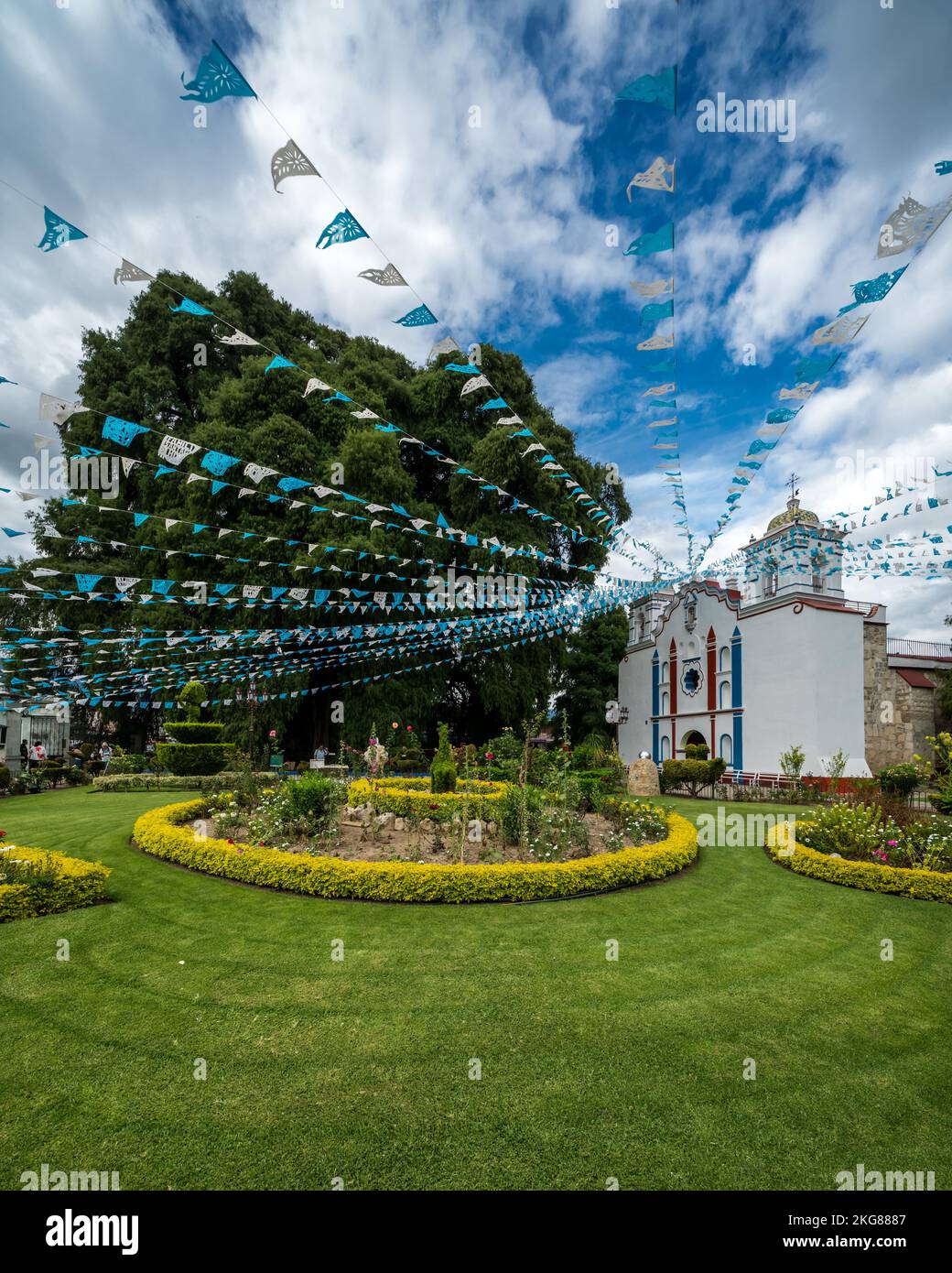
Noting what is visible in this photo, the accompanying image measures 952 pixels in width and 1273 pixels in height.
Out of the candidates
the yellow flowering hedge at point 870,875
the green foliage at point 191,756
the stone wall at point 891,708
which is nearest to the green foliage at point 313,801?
the yellow flowering hedge at point 870,875

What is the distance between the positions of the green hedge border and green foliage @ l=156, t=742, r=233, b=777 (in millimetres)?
15252

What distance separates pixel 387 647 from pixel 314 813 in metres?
10.9

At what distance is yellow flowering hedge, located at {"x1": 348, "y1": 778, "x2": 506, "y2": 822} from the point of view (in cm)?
1016

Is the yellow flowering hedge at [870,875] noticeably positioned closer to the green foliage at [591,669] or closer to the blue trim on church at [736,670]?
the blue trim on church at [736,670]

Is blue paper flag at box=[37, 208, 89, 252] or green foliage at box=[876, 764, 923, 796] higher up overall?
blue paper flag at box=[37, 208, 89, 252]

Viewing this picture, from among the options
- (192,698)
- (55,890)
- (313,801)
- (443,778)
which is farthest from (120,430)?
(192,698)

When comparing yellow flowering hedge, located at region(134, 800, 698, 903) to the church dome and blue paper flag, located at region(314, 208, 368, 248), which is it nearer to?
blue paper flag, located at region(314, 208, 368, 248)

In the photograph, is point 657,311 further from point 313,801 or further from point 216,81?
point 313,801

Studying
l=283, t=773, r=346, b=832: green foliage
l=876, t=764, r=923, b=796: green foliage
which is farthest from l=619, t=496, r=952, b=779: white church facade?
l=283, t=773, r=346, b=832: green foliage

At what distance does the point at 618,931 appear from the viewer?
22.0 feet

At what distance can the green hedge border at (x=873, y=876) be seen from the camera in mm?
8625

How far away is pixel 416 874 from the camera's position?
7.64 metres
